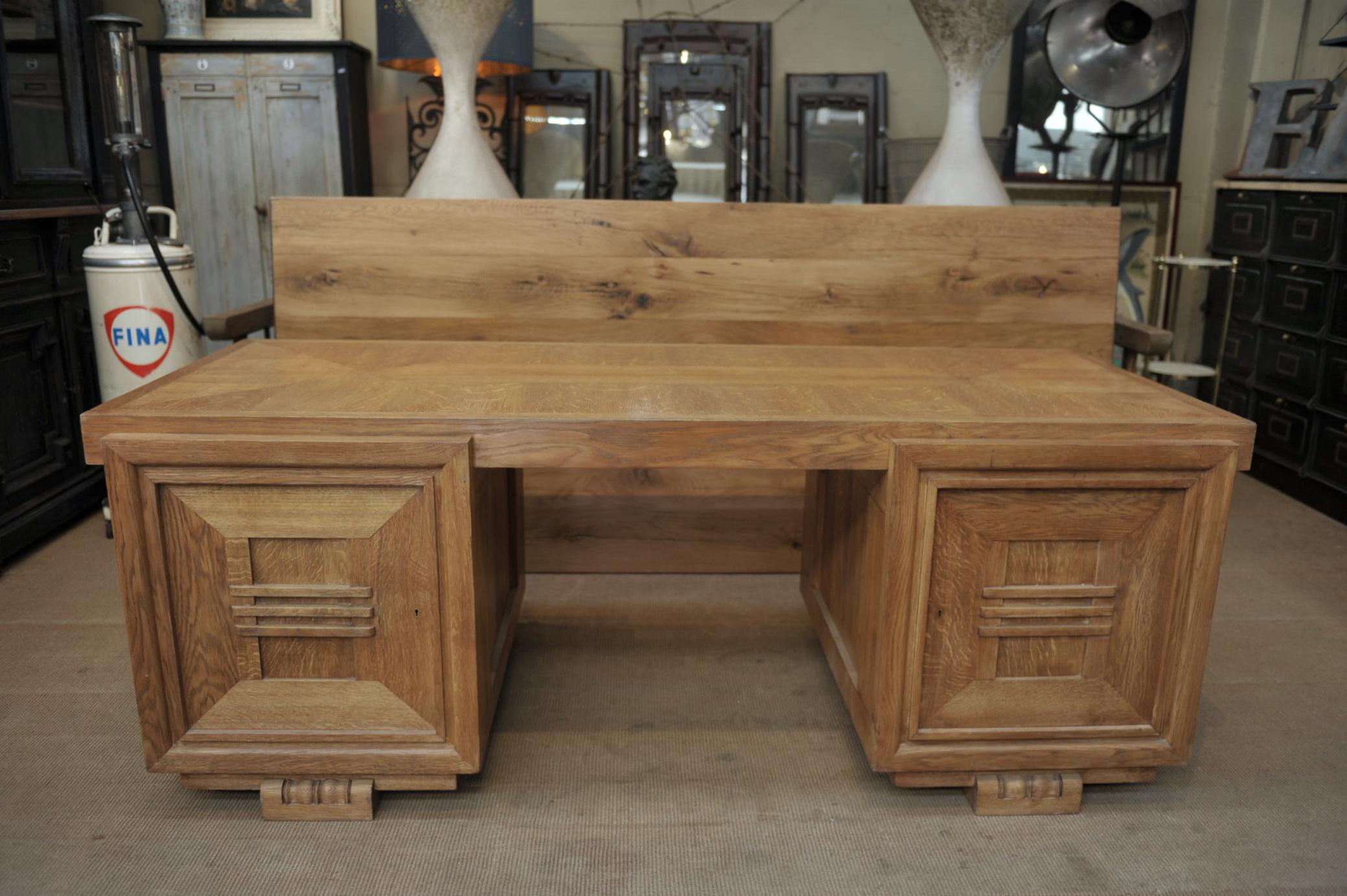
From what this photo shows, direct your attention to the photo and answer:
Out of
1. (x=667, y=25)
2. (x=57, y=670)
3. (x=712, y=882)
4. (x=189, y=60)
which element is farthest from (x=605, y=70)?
(x=712, y=882)

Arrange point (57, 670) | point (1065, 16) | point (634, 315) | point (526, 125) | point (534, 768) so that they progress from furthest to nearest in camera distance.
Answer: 1. point (526, 125)
2. point (1065, 16)
3. point (634, 315)
4. point (57, 670)
5. point (534, 768)

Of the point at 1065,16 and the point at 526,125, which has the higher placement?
the point at 1065,16

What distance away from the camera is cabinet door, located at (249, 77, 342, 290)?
11.9 ft

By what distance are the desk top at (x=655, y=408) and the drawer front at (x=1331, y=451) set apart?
1704 millimetres

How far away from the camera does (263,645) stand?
1409mm

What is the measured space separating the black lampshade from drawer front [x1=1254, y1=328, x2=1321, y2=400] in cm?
260

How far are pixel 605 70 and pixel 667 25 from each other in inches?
11.2

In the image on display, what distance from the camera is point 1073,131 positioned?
156 inches

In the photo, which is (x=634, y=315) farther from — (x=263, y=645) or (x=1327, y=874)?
(x=1327, y=874)

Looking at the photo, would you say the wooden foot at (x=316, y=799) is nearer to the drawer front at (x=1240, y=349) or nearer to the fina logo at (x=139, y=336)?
the fina logo at (x=139, y=336)

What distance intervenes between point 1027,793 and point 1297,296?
2344 mm

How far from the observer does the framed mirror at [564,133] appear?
3.85 m

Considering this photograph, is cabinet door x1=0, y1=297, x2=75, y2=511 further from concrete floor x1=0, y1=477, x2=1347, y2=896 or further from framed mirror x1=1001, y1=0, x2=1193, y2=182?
framed mirror x1=1001, y1=0, x2=1193, y2=182

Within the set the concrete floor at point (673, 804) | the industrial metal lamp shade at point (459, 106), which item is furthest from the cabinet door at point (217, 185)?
the concrete floor at point (673, 804)
